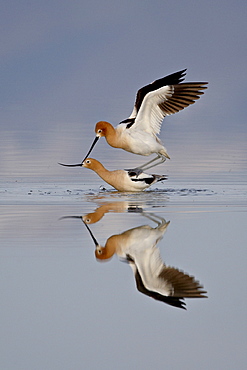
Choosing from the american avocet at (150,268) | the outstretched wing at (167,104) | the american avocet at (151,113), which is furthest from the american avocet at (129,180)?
the american avocet at (150,268)

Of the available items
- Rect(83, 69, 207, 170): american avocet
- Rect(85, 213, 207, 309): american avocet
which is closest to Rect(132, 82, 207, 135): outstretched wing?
Rect(83, 69, 207, 170): american avocet

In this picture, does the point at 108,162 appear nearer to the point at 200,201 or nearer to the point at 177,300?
the point at 200,201

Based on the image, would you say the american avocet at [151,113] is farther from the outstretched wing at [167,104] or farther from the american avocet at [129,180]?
the american avocet at [129,180]

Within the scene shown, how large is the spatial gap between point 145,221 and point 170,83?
3622 millimetres

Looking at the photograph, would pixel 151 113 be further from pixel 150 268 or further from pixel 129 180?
pixel 150 268

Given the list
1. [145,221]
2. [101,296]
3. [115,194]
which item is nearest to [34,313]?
[101,296]

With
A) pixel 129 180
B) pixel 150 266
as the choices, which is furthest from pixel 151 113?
pixel 150 266

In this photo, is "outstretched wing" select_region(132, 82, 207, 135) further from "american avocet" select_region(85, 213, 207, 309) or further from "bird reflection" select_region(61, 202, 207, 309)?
"american avocet" select_region(85, 213, 207, 309)

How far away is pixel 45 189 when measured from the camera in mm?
7969

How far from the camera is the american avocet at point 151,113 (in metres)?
8.02

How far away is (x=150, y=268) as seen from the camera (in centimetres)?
314

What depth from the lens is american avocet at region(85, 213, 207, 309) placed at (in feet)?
9.25

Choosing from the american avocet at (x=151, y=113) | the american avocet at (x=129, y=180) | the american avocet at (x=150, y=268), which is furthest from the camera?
the american avocet at (x=151, y=113)

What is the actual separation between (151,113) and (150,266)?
517cm
